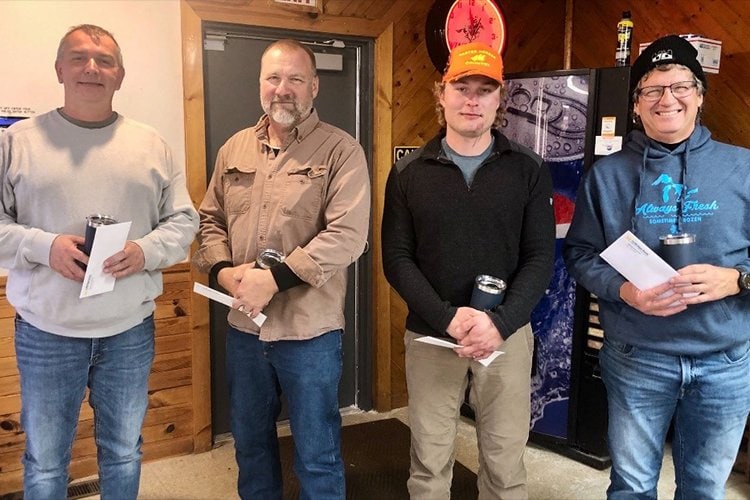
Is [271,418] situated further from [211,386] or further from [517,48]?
[517,48]

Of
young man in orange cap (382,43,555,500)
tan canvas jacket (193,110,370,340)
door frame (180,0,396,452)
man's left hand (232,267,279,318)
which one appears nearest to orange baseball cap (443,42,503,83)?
young man in orange cap (382,43,555,500)

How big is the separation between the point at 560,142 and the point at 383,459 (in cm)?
158

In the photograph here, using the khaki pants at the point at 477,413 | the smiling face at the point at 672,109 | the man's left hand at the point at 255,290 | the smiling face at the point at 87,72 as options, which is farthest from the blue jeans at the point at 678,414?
the smiling face at the point at 87,72

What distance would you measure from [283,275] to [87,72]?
2.48 ft

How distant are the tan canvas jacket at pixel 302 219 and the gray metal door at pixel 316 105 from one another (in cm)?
100

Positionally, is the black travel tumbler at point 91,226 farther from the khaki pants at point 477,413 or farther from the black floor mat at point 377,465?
the black floor mat at point 377,465

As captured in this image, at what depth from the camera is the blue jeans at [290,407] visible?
1.90 metres

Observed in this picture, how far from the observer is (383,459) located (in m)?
2.86

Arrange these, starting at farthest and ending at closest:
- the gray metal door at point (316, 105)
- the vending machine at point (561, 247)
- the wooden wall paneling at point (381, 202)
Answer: the wooden wall paneling at point (381, 202)
the gray metal door at point (316, 105)
the vending machine at point (561, 247)

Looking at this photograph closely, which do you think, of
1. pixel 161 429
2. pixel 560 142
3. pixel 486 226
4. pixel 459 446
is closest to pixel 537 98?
pixel 560 142

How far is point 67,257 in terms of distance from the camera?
5.42 feet

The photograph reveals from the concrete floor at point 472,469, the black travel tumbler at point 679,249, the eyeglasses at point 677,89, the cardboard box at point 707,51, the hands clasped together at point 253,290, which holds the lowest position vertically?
the concrete floor at point 472,469

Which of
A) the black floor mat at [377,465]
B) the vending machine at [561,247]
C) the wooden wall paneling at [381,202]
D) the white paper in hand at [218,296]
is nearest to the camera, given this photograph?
the white paper in hand at [218,296]

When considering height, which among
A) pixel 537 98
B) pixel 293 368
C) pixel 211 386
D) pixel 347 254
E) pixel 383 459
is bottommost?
pixel 383 459
